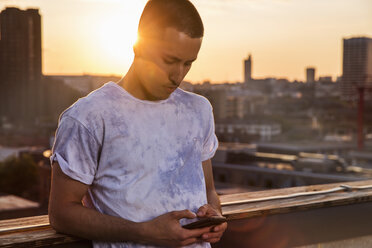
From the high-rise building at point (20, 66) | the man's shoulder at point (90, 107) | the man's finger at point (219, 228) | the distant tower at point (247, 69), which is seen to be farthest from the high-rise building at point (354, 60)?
the man's shoulder at point (90, 107)

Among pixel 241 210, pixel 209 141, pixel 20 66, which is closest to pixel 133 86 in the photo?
pixel 209 141

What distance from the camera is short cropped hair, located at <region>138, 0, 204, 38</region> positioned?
2.80ft

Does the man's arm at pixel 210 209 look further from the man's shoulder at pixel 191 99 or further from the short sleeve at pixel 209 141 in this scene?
the man's shoulder at pixel 191 99

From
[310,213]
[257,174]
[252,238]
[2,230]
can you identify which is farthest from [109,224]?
[257,174]

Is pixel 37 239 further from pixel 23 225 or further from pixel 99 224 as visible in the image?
pixel 99 224

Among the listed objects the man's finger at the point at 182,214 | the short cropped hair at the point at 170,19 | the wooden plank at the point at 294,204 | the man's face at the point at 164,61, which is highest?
the short cropped hair at the point at 170,19

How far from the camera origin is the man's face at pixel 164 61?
0.86 m

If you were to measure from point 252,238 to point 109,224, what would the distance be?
2.09 feet

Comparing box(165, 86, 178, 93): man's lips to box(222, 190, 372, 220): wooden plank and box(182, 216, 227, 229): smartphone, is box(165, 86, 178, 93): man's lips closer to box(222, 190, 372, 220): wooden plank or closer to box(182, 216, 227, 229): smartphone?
box(182, 216, 227, 229): smartphone

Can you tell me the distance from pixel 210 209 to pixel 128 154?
199mm

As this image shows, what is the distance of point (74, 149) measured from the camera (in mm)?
837

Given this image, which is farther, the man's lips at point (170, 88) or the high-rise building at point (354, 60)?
the high-rise building at point (354, 60)

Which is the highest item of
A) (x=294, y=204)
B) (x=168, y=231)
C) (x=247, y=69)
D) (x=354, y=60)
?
(x=354, y=60)

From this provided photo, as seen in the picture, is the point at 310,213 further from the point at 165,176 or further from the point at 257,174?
the point at 257,174
